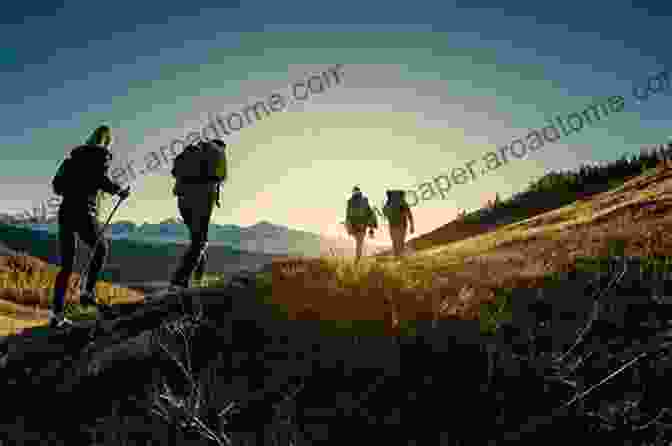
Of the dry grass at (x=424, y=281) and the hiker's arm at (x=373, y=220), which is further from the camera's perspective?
the hiker's arm at (x=373, y=220)

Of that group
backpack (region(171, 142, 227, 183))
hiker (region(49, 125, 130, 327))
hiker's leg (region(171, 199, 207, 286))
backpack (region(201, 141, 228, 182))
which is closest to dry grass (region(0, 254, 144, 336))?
hiker (region(49, 125, 130, 327))

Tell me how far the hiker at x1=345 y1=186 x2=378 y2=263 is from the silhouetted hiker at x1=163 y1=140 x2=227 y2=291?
765 centimetres

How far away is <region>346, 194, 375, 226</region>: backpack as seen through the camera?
44.6 feet

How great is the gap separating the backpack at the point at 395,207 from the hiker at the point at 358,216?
608 mm

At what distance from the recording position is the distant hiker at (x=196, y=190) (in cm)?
Result: 618

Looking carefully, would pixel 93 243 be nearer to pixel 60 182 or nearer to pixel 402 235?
pixel 60 182

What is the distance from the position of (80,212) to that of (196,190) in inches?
60.5

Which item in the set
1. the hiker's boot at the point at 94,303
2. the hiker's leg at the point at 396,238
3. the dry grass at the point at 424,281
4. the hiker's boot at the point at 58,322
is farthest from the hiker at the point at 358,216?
the hiker's boot at the point at 58,322

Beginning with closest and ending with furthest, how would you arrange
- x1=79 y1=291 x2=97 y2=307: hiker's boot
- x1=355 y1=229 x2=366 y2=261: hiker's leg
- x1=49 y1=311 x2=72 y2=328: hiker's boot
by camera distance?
x1=49 y1=311 x2=72 y2=328: hiker's boot, x1=79 y1=291 x2=97 y2=307: hiker's boot, x1=355 y1=229 x2=366 y2=261: hiker's leg

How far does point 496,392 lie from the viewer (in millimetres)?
2600

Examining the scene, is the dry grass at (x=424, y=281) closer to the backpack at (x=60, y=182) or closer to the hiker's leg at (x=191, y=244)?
the hiker's leg at (x=191, y=244)

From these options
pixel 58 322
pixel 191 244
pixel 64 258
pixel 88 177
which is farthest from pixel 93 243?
pixel 191 244

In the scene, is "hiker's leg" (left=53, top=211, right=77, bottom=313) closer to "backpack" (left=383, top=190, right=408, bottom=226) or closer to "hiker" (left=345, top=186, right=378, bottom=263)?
"hiker" (left=345, top=186, right=378, bottom=263)

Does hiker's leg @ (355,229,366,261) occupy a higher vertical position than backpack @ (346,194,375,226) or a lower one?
lower
